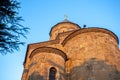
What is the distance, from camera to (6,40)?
5.89 m

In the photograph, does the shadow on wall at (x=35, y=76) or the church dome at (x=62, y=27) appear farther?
the church dome at (x=62, y=27)

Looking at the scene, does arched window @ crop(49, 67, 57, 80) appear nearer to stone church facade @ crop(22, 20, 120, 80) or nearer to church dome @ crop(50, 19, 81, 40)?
stone church facade @ crop(22, 20, 120, 80)

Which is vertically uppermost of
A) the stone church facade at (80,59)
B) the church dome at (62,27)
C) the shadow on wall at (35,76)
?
the church dome at (62,27)

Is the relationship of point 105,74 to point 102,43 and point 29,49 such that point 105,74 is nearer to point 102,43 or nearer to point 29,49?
point 102,43

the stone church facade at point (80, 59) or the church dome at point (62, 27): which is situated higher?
the church dome at point (62, 27)

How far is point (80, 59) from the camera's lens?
37.6ft

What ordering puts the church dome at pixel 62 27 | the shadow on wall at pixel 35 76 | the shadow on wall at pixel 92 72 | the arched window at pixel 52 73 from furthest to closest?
1. the church dome at pixel 62 27
2. the arched window at pixel 52 73
3. the shadow on wall at pixel 92 72
4. the shadow on wall at pixel 35 76

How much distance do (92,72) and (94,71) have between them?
11cm

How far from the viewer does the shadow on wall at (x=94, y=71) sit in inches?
402

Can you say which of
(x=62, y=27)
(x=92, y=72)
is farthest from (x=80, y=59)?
(x=62, y=27)

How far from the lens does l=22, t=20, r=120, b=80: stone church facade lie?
10.4 m

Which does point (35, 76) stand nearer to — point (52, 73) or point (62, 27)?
point (52, 73)

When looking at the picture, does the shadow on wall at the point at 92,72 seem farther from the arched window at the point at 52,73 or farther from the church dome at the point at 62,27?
the church dome at the point at 62,27

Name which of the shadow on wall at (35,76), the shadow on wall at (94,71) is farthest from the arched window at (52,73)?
the shadow on wall at (94,71)
